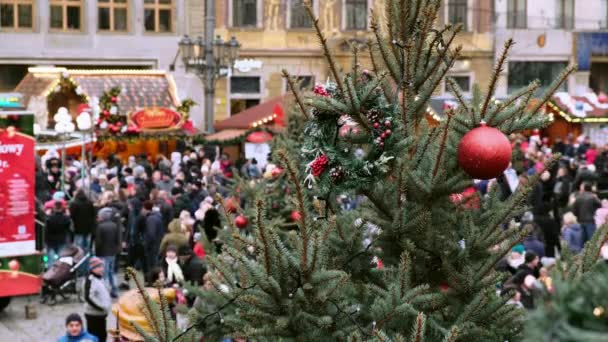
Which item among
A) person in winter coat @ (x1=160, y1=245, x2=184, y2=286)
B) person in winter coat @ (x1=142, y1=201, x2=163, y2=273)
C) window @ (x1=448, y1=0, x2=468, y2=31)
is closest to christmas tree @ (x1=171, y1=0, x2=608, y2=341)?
person in winter coat @ (x1=160, y1=245, x2=184, y2=286)

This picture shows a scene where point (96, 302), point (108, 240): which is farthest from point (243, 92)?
point (96, 302)

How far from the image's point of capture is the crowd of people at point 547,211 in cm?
582

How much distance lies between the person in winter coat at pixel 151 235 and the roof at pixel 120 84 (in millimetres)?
11458

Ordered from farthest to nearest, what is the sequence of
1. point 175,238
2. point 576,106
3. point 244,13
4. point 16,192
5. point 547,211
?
1. point 244,13
2. point 576,106
3. point 547,211
4. point 175,238
5. point 16,192

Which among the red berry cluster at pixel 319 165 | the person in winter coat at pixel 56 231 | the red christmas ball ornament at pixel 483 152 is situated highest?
the red christmas ball ornament at pixel 483 152

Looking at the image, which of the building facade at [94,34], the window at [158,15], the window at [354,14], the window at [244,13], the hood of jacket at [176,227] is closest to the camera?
the hood of jacket at [176,227]

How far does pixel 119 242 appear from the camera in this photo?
15.3 meters

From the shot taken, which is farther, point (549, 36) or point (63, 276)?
point (549, 36)

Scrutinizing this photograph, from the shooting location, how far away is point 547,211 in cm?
1709

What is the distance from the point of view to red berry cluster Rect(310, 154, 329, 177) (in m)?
4.47

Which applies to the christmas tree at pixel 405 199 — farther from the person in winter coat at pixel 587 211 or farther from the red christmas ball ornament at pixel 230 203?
the person in winter coat at pixel 587 211

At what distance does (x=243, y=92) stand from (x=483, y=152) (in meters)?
32.9

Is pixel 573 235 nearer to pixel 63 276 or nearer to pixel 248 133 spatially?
pixel 63 276

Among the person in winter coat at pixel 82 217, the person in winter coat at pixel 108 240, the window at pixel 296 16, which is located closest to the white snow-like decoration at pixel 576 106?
the window at pixel 296 16
